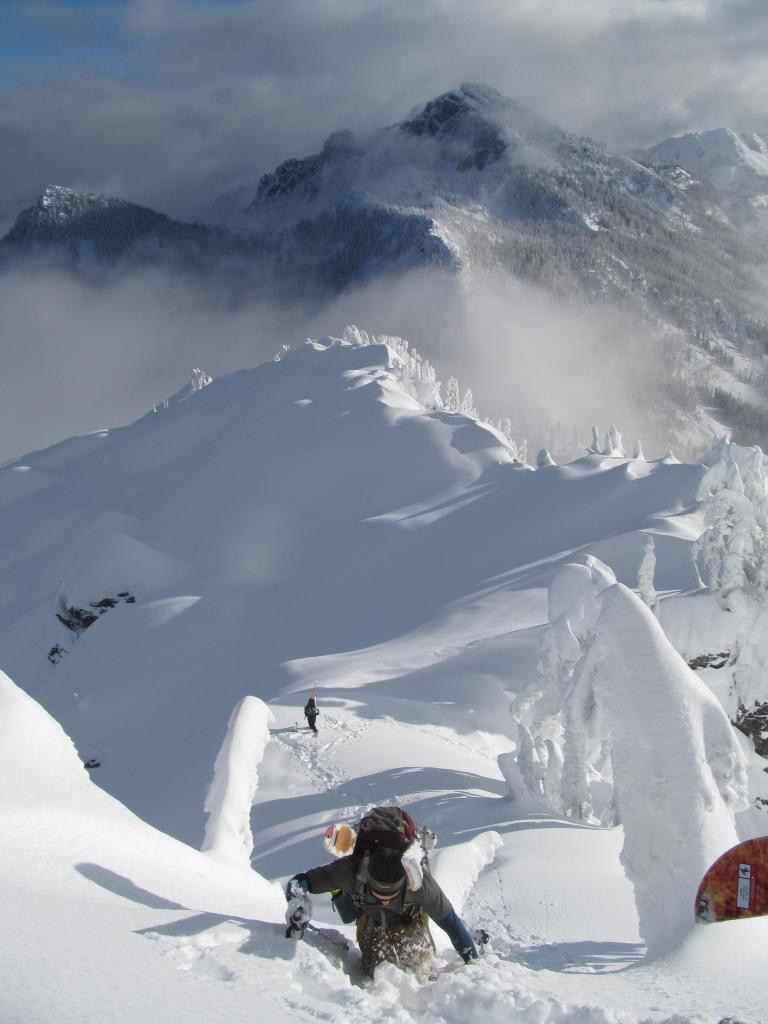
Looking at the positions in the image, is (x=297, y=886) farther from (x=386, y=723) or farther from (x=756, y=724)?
(x=756, y=724)

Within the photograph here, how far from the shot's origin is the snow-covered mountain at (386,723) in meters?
4.36

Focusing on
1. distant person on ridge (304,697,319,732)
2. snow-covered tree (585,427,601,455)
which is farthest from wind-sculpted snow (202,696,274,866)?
snow-covered tree (585,427,601,455)

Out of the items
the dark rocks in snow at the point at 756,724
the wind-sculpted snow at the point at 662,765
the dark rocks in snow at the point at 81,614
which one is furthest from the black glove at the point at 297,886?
the dark rocks in snow at the point at 81,614

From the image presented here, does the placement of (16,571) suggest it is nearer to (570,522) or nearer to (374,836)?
(570,522)

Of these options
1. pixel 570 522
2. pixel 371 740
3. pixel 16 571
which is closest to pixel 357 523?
pixel 570 522

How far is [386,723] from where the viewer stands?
21.6 metres

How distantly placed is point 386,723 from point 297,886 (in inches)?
674

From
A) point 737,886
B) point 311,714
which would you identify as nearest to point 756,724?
point 311,714

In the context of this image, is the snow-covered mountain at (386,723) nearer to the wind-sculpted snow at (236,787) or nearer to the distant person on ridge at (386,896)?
the wind-sculpted snow at (236,787)

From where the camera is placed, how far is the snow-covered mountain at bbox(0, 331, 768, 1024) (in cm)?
436

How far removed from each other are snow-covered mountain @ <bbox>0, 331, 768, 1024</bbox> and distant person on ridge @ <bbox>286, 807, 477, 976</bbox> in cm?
20

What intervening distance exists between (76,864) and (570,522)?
39.4m

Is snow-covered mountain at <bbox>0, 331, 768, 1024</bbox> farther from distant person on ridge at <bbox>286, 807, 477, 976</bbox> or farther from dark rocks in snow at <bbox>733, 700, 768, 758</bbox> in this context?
dark rocks in snow at <bbox>733, 700, 768, 758</bbox>

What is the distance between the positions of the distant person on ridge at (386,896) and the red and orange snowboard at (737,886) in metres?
2.17
